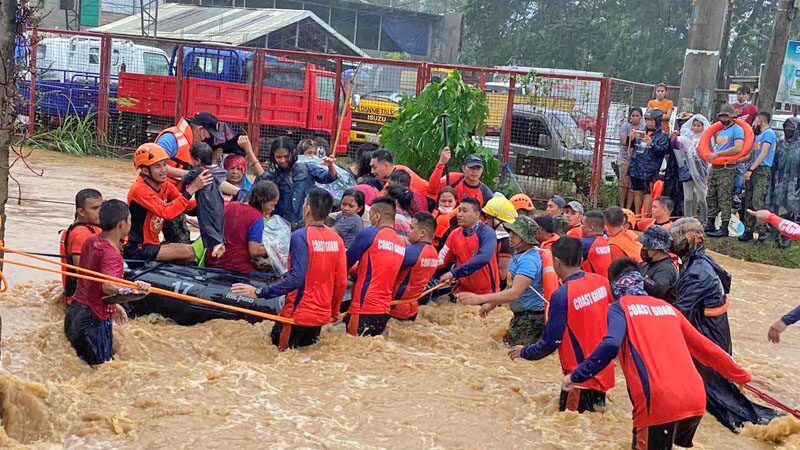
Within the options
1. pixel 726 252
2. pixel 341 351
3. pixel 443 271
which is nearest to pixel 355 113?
pixel 726 252

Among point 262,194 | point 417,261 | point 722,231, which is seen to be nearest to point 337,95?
point 722,231

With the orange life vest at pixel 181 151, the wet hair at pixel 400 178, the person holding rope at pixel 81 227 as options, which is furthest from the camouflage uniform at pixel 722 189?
the person holding rope at pixel 81 227

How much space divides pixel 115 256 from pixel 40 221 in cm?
645

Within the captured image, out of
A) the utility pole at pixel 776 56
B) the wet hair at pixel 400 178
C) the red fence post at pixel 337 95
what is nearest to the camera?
the wet hair at pixel 400 178

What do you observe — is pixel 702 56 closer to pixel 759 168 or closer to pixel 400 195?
pixel 759 168

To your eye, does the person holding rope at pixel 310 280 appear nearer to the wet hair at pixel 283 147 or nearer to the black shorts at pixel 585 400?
the black shorts at pixel 585 400

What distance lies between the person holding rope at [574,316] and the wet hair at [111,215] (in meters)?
2.87

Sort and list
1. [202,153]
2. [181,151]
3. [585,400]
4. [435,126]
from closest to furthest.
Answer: [585,400]
[202,153]
[181,151]
[435,126]

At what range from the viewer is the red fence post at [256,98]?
62.5ft

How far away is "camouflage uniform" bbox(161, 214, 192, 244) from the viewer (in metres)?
9.53

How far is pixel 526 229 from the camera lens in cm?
850

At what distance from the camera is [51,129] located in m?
21.3

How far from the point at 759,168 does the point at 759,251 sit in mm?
1326

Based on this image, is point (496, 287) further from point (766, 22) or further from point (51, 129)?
point (766, 22)
